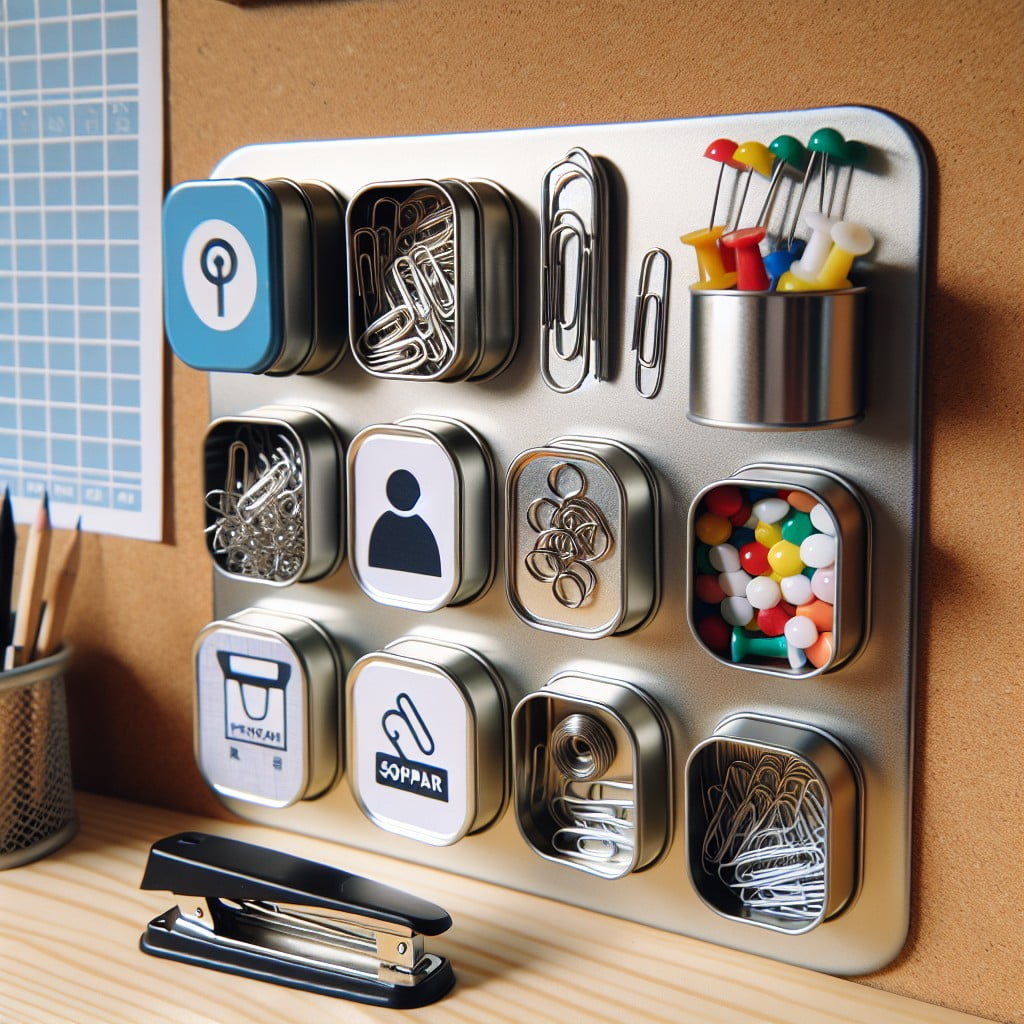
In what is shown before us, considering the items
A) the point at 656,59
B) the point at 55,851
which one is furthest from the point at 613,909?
the point at 656,59

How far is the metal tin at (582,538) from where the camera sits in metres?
0.77

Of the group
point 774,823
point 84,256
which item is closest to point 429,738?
point 774,823

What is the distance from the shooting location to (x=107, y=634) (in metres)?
1.07

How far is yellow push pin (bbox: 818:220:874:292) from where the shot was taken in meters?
0.66

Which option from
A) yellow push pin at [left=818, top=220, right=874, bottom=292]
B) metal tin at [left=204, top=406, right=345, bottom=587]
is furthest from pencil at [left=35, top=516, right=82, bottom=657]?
yellow push pin at [left=818, top=220, right=874, bottom=292]

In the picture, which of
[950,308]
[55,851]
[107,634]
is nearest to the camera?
[950,308]

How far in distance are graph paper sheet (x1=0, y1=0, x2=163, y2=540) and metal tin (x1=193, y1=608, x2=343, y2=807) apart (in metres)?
0.15

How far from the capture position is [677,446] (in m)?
0.78

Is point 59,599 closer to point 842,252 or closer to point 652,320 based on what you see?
point 652,320

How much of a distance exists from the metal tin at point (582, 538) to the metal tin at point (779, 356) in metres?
0.10

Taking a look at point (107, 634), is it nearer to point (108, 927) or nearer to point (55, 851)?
point (55, 851)

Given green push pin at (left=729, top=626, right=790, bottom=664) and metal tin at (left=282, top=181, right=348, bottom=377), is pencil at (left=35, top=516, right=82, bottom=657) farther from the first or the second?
green push pin at (left=729, top=626, right=790, bottom=664)

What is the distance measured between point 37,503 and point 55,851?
308mm

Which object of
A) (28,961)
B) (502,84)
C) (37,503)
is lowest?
(28,961)
